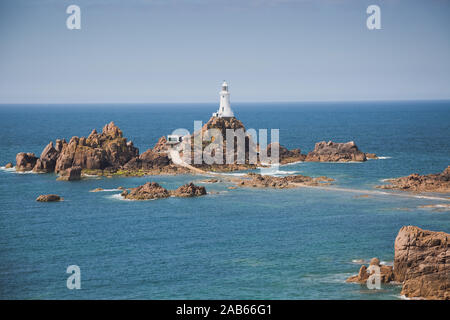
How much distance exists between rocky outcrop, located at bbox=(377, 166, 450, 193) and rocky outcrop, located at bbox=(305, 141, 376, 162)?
30.5 m

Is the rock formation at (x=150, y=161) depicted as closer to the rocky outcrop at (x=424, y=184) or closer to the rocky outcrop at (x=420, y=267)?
the rocky outcrop at (x=424, y=184)

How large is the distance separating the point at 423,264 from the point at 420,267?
472 mm

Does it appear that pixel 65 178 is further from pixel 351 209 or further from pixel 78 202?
pixel 351 209

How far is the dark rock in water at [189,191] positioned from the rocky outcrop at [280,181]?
1061cm

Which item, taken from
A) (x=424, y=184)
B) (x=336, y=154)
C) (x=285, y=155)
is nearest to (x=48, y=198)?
(x=285, y=155)

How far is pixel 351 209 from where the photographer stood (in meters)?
92.2

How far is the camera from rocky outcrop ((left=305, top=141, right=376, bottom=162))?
141250mm

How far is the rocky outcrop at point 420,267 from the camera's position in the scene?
5603cm

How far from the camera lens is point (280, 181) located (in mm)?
113875

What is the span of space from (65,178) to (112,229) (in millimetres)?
41030

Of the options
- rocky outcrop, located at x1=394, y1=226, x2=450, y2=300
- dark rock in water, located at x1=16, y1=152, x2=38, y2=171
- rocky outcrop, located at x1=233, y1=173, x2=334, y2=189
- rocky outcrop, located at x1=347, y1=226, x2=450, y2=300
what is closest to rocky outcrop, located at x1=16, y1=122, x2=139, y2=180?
dark rock in water, located at x1=16, y1=152, x2=38, y2=171

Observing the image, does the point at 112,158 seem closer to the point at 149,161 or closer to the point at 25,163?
the point at 149,161

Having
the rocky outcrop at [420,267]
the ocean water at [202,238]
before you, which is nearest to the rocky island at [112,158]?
the ocean water at [202,238]

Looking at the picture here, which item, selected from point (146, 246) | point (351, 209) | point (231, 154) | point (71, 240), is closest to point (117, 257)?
point (146, 246)
